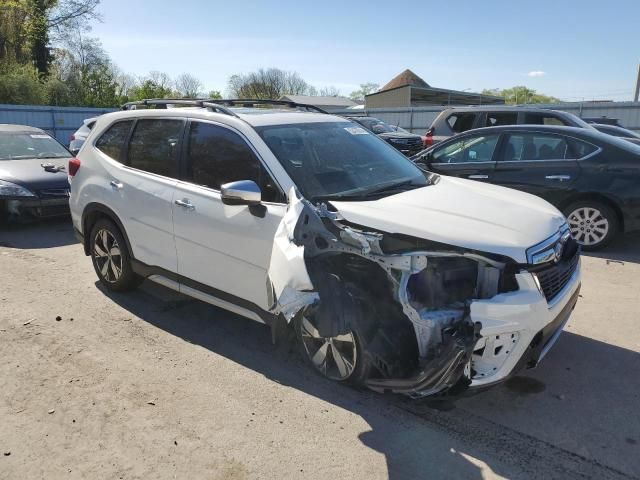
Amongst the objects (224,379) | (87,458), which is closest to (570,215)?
(224,379)

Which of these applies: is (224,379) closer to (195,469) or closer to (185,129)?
(195,469)

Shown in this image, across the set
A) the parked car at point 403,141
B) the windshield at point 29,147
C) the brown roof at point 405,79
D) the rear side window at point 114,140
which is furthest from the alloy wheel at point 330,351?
the brown roof at point 405,79

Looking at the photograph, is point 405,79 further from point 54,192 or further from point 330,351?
point 330,351

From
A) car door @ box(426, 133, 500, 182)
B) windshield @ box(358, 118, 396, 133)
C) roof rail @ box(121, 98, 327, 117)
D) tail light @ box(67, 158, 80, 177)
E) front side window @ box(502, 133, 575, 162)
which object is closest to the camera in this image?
roof rail @ box(121, 98, 327, 117)

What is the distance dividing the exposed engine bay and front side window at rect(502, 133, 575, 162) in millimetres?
4654

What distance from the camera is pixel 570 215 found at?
21.8 feet

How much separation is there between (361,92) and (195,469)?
3866 inches

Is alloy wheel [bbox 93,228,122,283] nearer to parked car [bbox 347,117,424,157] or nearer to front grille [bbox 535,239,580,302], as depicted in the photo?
front grille [bbox 535,239,580,302]

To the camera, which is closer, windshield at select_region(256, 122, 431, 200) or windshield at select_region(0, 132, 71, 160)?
windshield at select_region(256, 122, 431, 200)

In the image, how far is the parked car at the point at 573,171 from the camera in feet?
20.8

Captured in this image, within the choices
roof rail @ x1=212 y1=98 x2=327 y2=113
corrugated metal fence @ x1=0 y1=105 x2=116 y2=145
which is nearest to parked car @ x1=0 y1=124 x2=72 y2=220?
roof rail @ x1=212 y1=98 x2=327 y2=113

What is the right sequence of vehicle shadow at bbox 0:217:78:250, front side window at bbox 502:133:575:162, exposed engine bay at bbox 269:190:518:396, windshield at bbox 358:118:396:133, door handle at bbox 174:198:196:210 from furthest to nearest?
windshield at bbox 358:118:396:133 → vehicle shadow at bbox 0:217:78:250 → front side window at bbox 502:133:575:162 → door handle at bbox 174:198:196:210 → exposed engine bay at bbox 269:190:518:396

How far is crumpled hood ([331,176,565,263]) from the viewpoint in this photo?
290 centimetres

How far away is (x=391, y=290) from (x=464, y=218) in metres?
0.65
